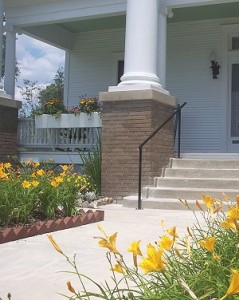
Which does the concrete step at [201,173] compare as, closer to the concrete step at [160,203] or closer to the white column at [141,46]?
the concrete step at [160,203]

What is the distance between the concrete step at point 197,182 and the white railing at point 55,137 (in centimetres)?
272

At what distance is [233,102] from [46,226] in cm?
844

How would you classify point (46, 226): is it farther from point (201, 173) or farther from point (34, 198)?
point (201, 173)

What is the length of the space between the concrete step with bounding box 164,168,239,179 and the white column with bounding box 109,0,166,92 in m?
1.65

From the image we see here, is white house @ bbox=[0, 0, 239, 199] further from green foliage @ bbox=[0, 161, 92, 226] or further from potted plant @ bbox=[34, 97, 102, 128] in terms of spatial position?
green foliage @ bbox=[0, 161, 92, 226]

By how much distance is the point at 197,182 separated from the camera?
28.2 ft

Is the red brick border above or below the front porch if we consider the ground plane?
below

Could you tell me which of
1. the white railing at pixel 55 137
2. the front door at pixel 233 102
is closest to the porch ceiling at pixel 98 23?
the front door at pixel 233 102

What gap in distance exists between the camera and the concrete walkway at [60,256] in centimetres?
331

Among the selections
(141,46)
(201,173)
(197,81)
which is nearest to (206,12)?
(197,81)

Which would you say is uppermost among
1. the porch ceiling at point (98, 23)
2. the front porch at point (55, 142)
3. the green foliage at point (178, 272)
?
the porch ceiling at point (98, 23)

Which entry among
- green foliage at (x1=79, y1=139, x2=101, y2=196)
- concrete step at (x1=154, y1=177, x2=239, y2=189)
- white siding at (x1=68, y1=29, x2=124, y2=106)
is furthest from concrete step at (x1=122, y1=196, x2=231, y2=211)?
white siding at (x1=68, y1=29, x2=124, y2=106)

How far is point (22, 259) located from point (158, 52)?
6922mm

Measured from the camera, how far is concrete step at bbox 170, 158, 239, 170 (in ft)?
29.6
